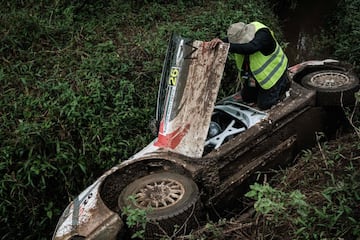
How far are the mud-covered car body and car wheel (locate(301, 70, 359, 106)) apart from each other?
3cm

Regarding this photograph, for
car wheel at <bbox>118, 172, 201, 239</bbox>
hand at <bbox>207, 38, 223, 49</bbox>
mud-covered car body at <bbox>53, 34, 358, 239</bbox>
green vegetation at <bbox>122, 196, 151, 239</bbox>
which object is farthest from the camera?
hand at <bbox>207, 38, 223, 49</bbox>

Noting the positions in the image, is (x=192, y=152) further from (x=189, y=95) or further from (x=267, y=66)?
(x=267, y=66)

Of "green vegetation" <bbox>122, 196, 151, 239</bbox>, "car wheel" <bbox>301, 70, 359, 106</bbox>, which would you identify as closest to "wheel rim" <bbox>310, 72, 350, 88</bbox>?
"car wheel" <bbox>301, 70, 359, 106</bbox>

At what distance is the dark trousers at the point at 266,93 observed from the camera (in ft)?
17.7

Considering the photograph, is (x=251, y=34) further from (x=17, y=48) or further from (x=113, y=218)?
(x=17, y=48)

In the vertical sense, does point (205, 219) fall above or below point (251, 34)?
below

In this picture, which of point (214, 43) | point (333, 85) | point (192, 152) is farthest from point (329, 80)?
point (192, 152)

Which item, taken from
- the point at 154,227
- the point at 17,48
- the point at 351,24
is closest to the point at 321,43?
the point at 351,24

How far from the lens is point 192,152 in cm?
466

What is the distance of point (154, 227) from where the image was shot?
391 centimetres

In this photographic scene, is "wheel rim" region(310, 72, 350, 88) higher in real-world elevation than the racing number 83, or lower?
lower

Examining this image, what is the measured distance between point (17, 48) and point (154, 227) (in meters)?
4.15

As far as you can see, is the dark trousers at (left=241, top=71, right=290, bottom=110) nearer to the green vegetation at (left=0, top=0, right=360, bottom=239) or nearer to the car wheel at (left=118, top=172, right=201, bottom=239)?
the green vegetation at (left=0, top=0, right=360, bottom=239)

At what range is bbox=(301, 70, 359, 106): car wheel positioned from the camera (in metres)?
5.56
